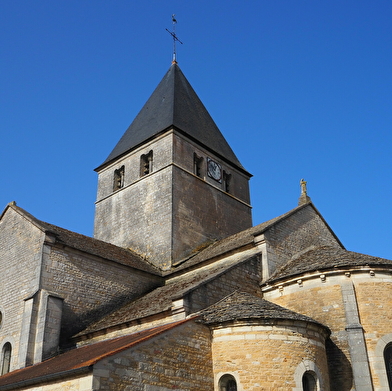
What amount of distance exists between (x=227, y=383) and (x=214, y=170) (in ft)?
44.7

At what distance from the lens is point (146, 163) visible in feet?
80.3

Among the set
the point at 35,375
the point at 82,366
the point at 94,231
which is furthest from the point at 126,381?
the point at 94,231

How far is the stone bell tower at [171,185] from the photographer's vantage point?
21.9 m

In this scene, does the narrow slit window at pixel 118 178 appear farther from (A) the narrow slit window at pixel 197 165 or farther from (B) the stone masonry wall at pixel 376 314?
(B) the stone masonry wall at pixel 376 314

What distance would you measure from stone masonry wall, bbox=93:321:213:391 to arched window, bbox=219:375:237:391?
0.85 feet

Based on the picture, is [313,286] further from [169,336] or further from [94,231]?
[94,231]

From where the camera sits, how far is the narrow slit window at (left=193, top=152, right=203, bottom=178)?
78.9 feet

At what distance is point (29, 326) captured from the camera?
15.4 meters

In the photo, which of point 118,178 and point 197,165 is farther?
point 118,178

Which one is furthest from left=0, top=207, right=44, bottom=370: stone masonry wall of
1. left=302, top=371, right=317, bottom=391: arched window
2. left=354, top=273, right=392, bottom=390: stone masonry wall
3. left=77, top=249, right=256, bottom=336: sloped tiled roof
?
left=354, top=273, right=392, bottom=390: stone masonry wall

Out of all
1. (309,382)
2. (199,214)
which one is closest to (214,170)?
(199,214)

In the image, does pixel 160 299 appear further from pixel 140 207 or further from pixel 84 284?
pixel 140 207

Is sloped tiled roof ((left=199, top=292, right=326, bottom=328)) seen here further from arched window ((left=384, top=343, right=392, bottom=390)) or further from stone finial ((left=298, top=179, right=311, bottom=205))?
stone finial ((left=298, top=179, right=311, bottom=205))

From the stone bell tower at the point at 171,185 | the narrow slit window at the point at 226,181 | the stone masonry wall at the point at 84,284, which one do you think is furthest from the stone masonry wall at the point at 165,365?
the narrow slit window at the point at 226,181
